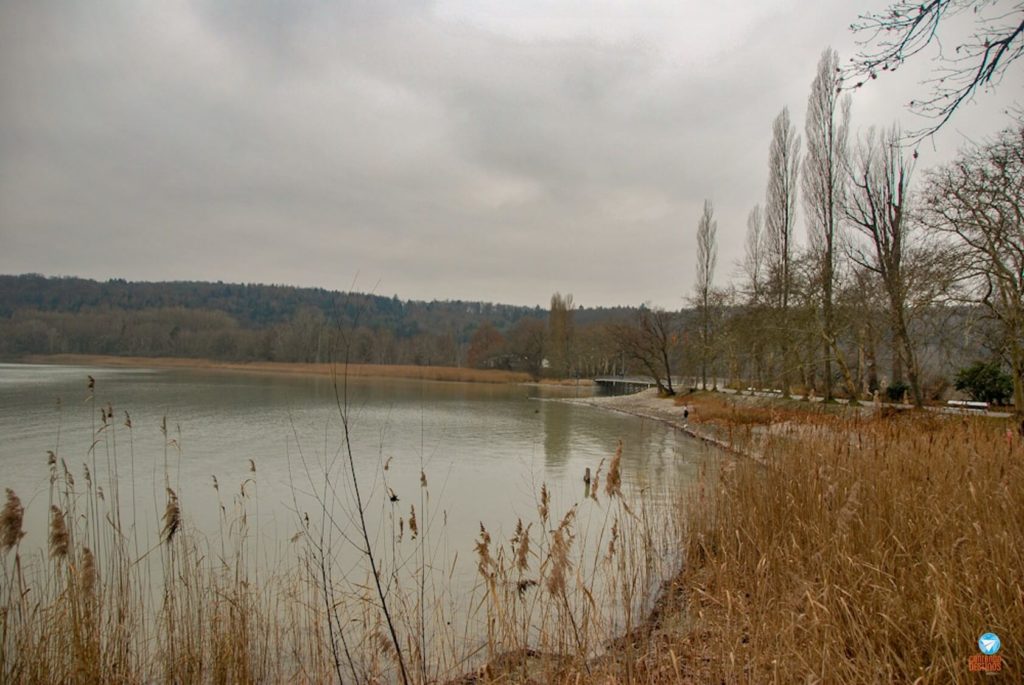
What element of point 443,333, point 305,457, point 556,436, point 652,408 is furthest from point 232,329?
point 305,457

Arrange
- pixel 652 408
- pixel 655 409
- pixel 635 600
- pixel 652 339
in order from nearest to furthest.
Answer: pixel 635 600 < pixel 655 409 < pixel 652 408 < pixel 652 339

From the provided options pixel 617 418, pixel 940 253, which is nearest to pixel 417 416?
pixel 617 418

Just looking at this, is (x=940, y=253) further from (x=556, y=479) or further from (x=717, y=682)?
(x=717, y=682)

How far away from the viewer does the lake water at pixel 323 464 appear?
782 cm

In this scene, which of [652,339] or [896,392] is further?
[652,339]

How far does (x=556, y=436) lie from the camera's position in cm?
2086

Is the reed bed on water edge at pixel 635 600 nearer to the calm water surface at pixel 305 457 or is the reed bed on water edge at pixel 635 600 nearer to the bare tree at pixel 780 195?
the calm water surface at pixel 305 457

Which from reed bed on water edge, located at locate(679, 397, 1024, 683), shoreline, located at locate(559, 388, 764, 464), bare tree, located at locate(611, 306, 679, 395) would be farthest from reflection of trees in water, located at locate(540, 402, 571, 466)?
bare tree, located at locate(611, 306, 679, 395)

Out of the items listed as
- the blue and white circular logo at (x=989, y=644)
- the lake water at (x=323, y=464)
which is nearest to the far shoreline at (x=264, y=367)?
the lake water at (x=323, y=464)

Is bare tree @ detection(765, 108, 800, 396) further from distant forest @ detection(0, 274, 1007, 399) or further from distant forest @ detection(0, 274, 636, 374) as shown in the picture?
distant forest @ detection(0, 274, 636, 374)

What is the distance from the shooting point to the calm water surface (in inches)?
343

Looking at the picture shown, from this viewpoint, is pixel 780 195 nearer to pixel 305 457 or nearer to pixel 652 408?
pixel 652 408

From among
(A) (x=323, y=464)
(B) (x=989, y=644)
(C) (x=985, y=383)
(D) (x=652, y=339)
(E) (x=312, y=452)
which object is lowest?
(E) (x=312, y=452)

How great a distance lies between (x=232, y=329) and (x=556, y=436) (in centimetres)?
9315
